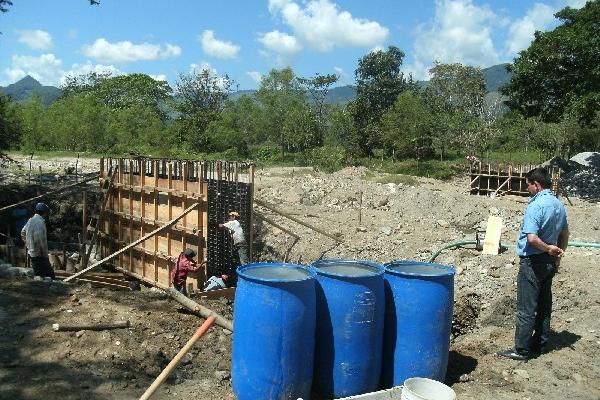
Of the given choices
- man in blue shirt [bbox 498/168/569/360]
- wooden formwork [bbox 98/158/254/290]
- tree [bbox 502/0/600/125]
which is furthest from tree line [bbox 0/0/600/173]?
man in blue shirt [bbox 498/168/569/360]

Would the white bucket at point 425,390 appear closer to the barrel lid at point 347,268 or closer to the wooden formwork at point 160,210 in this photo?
the barrel lid at point 347,268

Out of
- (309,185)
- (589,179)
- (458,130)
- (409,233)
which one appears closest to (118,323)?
(409,233)

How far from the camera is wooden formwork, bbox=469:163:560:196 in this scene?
24.6 metres

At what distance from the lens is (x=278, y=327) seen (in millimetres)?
4090

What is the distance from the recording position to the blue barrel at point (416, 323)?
4645mm

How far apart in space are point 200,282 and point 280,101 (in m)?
48.1

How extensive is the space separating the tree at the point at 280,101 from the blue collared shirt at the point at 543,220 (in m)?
40.9

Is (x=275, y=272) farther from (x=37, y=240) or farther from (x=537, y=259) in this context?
(x=37, y=240)

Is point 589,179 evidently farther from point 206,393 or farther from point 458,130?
point 206,393

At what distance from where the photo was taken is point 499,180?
83.7 feet

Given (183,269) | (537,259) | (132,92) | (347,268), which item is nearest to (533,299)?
(537,259)

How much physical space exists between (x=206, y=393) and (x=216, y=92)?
5596 cm

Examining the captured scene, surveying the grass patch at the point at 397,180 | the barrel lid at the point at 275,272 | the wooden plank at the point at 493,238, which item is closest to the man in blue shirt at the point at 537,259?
the barrel lid at the point at 275,272

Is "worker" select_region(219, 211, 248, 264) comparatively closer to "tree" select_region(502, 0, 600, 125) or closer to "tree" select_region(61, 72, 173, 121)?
"tree" select_region(502, 0, 600, 125)
